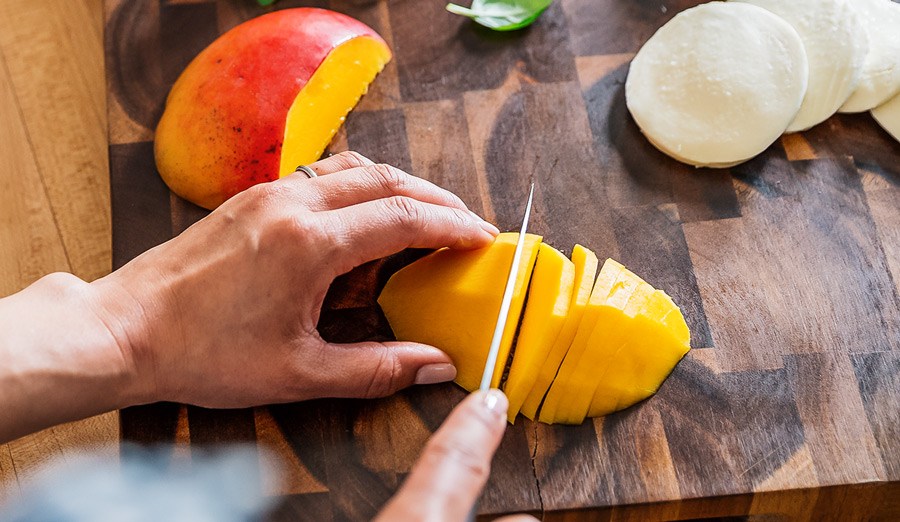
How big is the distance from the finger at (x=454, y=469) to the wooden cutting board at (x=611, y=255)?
1.41 ft

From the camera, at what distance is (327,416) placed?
4.75 feet

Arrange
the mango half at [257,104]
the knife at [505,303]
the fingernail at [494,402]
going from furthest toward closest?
1. the mango half at [257,104]
2. the knife at [505,303]
3. the fingernail at [494,402]

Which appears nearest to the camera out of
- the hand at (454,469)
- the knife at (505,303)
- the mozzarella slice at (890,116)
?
the hand at (454,469)

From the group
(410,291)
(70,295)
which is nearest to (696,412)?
(410,291)

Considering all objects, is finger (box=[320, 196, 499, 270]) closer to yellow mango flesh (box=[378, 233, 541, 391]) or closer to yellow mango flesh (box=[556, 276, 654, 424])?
yellow mango flesh (box=[378, 233, 541, 391])

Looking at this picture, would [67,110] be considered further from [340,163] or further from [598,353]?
[598,353]

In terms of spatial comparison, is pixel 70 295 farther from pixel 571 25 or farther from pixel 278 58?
pixel 571 25

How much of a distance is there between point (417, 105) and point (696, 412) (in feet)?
2.55

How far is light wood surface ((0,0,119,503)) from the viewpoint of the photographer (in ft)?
6.17

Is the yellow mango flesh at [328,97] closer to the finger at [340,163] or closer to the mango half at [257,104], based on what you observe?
the mango half at [257,104]

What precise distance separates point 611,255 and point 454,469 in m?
0.77

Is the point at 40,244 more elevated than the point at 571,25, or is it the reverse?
the point at 571,25

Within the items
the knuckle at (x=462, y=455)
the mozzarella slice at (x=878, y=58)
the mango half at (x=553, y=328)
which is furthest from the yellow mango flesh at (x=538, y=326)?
the mozzarella slice at (x=878, y=58)

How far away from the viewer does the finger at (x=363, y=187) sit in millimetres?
1441
